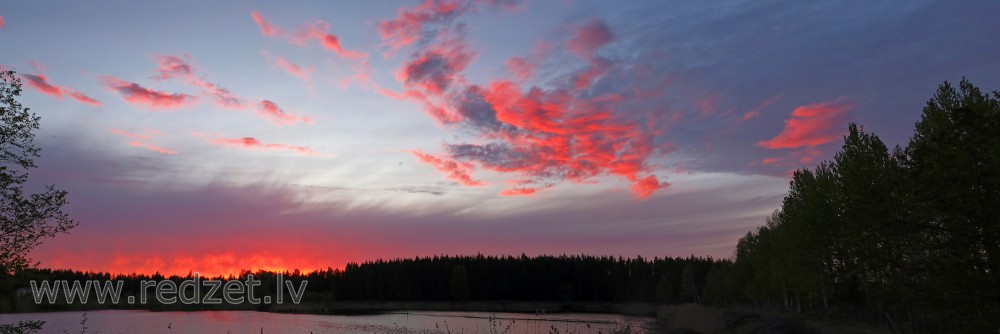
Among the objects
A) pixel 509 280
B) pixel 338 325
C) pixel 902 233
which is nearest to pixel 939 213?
pixel 902 233

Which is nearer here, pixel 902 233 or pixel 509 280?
pixel 902 233

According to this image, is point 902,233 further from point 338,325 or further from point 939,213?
point 338,325

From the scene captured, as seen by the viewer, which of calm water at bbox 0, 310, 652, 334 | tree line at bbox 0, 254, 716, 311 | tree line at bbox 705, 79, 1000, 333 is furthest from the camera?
tree line at bbox 0, 254, 716, 311

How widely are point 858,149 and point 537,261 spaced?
457 ft

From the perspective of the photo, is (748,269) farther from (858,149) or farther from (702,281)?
(702,281)

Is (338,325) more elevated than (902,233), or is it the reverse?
(902,233)

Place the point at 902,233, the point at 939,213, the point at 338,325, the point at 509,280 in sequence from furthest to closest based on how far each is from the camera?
the point at 509,280 < the point at 338,325 < the point at 902,233 < the point at 939,213

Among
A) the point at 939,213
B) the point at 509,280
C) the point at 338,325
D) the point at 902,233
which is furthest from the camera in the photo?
the point at 509,280

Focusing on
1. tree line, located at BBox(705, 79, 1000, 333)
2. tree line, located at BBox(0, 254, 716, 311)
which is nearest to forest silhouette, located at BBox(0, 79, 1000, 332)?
tree line, located at BBox(705, 79, 1000, 333)

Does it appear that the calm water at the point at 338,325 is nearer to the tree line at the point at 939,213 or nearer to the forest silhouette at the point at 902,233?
the forest silhouette at the point at 902,233

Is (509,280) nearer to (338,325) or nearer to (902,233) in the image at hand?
(338,325)

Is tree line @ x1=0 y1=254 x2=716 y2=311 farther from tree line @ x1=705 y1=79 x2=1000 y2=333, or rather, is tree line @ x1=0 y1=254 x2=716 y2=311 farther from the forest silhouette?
tree line @ x1=705 y1=79 x2=1000 y2=333

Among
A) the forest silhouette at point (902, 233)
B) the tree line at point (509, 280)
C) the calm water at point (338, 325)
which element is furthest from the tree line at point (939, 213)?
the tree line at point (509, 280)

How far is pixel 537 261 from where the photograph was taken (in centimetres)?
17550
